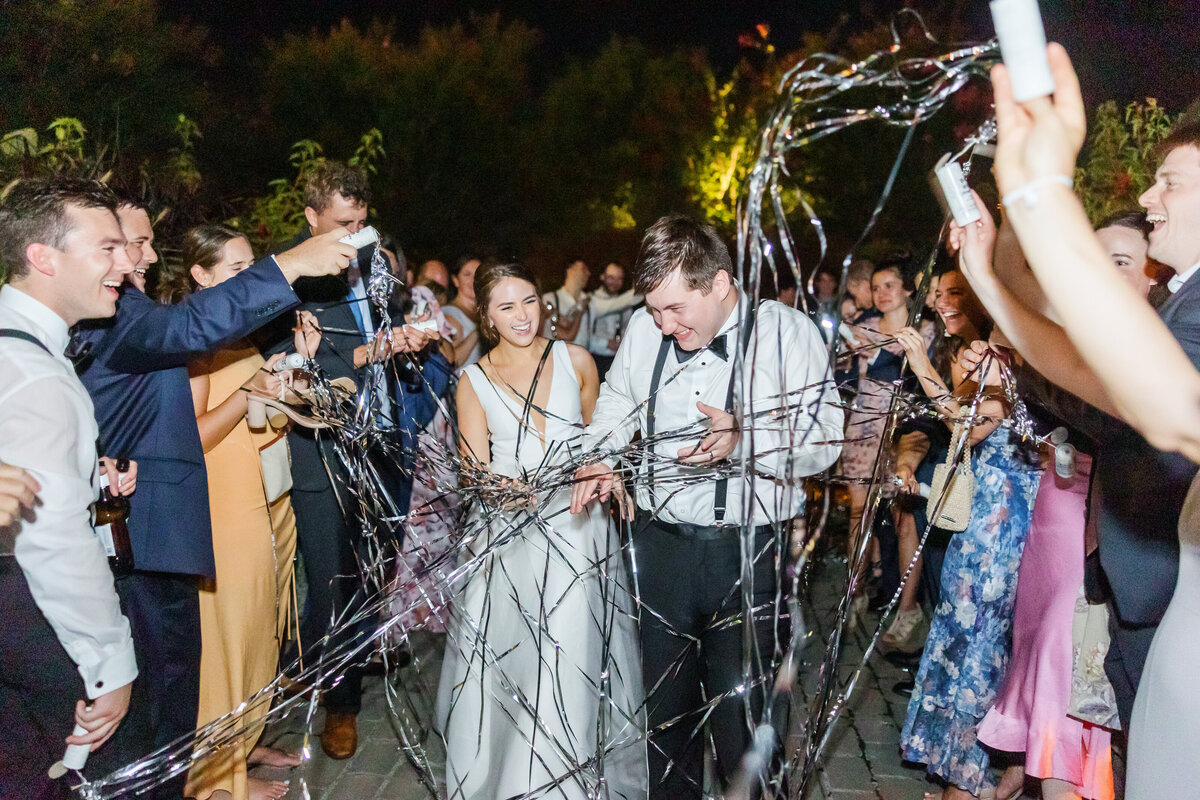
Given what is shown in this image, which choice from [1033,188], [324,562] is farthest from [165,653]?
[1033,188]

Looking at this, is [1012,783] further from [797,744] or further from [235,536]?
[235,536]

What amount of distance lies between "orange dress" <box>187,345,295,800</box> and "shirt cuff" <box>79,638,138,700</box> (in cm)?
94

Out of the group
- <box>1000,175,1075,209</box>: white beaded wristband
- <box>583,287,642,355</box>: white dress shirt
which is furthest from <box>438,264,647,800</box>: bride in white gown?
<box>583,287,642,355</box>: white dress shirt

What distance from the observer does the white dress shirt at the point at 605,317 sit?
33.2 ft

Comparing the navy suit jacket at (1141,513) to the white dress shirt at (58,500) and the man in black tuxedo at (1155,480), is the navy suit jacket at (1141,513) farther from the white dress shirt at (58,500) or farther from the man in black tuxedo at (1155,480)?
the white dress shirt at (58,500)

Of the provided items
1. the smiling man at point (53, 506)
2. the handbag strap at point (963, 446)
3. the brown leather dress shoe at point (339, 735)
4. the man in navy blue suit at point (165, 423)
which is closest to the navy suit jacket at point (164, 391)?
the man in navy blue suit at point (165, 423)

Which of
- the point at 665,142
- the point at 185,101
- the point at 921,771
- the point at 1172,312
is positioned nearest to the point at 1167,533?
the point at 1172,312

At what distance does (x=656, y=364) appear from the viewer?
120 inches

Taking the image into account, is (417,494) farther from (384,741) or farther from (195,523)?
(195,523)

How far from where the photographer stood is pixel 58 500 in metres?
2.16

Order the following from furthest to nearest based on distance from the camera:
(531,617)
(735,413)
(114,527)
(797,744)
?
(797,744)
(531,617)
(735,413)
(114,527)

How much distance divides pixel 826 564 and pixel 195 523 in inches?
180

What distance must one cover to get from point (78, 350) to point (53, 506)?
1.88 ft

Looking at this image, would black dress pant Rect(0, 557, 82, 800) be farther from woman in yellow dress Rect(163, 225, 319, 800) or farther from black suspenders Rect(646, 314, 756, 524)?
black suspenders Rect(646, 314, 756, 524)
